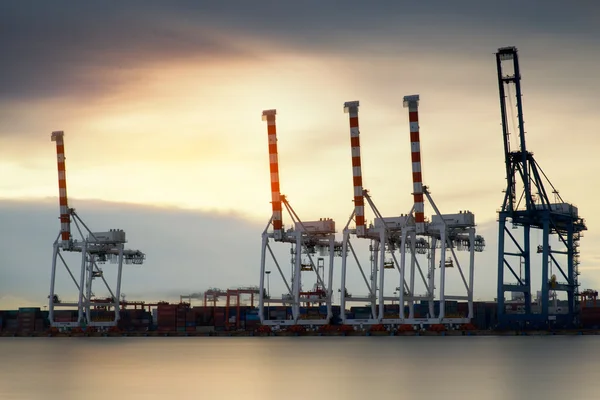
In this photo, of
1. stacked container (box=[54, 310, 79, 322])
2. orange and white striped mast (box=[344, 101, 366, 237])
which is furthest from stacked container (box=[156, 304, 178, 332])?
orange and white striped mast (box=[344, 101, 366, 237])

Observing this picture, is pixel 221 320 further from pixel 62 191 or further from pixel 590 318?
pixel 590 318

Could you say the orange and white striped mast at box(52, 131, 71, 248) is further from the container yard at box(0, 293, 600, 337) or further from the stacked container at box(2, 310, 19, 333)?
the stacked container at box(2, 310, 19, 333)

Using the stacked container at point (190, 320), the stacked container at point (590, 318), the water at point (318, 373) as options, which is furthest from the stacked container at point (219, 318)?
the water at point (318, 373)

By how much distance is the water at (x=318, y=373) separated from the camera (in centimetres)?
3947

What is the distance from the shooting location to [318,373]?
48781mm

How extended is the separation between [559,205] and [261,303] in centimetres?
2749

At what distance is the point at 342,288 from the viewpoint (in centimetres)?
9581

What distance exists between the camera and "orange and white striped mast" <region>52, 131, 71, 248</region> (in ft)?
363

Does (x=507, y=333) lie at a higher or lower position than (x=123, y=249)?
lower

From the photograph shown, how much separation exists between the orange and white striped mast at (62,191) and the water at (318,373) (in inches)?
1536

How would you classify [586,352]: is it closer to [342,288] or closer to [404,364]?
[404,364]

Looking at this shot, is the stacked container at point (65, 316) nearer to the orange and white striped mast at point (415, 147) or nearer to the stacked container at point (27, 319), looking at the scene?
the stacked container at point (27, 319)

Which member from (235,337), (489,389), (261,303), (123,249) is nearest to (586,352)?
(489,389)

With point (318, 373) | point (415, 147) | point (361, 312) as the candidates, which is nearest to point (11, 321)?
point (361, 312)
